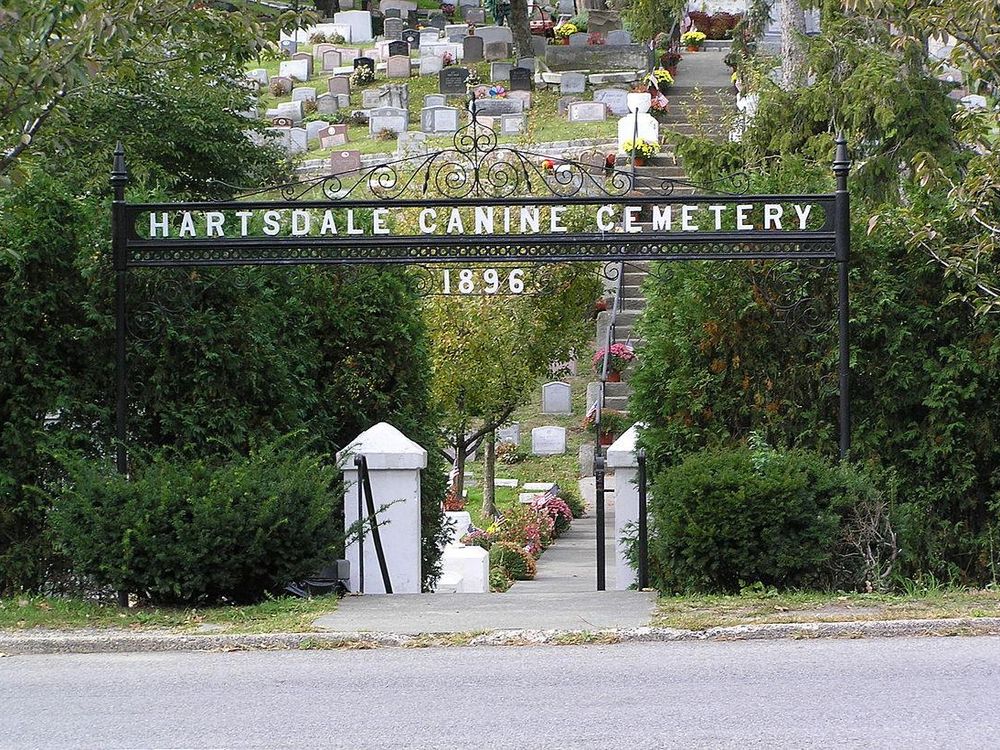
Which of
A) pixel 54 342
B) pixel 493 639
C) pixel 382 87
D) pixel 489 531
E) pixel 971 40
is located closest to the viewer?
pixel 493 639

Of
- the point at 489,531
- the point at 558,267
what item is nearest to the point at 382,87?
the point at 558,267

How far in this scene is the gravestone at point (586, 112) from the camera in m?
36.6

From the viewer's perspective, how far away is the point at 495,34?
158 ft

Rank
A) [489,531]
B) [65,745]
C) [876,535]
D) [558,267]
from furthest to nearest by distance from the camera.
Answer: [558,267], [489,531], [876,535], [65,745]

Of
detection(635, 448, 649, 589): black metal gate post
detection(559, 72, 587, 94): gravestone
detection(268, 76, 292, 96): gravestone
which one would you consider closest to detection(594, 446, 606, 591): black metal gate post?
detection(635, 448, 649, 589): black metal gate post

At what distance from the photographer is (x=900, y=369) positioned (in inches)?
417

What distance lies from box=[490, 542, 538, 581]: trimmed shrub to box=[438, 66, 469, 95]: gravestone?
82.1 ft

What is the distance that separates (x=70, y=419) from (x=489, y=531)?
10761mm

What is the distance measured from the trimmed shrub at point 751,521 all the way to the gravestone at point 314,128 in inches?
1158

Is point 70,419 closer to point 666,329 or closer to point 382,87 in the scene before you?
point 666,329

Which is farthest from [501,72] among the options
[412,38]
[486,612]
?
[486,612]

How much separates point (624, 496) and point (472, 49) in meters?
37.5

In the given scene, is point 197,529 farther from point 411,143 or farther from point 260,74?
point 260,74

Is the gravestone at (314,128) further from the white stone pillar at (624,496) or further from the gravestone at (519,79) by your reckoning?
the white stone pillar at (624,496)
